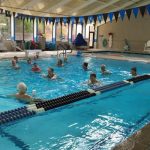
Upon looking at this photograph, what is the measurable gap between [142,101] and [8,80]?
449 centimetres

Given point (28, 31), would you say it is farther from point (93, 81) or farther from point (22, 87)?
point (22, 87)

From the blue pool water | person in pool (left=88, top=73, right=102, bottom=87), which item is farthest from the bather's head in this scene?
person in pool (left=88, top=73, right=102, bottom=87)

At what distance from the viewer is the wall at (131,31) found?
23.1 meters

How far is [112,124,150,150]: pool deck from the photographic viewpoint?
2777mm

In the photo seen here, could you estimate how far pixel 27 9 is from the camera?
19453 millimetres

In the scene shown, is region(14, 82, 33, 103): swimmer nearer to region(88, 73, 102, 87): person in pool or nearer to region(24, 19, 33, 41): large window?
region(88, 73, 102, 87): person in pool

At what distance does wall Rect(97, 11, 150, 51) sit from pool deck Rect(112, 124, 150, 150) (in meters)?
20.8

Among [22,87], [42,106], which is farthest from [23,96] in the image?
[42,106]

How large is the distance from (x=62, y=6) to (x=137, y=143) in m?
18.1

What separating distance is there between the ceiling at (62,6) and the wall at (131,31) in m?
2.68

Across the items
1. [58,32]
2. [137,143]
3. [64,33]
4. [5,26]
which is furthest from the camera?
[64,33]

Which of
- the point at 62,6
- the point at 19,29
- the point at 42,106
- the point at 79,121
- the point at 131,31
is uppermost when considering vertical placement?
the point at 62,6

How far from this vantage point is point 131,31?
24.0 metres

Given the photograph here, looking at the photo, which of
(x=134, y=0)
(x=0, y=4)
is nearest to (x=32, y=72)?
(x=0, y=4)
